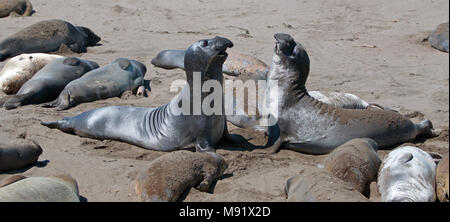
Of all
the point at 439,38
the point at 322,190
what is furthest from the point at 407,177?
the point at 439,38

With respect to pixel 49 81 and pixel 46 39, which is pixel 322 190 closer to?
pixel 49 81

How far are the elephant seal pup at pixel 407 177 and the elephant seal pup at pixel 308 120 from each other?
100cm

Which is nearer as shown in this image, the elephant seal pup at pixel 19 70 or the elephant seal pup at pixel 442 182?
the elephant seal pup at pixel 442 182

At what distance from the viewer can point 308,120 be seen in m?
5.91

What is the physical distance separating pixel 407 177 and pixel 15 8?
418 inches

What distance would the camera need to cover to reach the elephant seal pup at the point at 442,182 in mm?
4168

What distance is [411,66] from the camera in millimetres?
9031

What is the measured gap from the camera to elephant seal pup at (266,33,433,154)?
5730 mm

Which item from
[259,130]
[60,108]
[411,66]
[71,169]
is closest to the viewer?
[71,169]

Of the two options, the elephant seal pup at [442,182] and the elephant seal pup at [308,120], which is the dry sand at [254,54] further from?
the elephant seal pup at [442,182]

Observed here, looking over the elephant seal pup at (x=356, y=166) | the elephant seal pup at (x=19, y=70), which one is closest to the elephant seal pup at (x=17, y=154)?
the elephant seal pup at (x=356, y=166)

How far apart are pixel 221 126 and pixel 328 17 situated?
7.22 m
